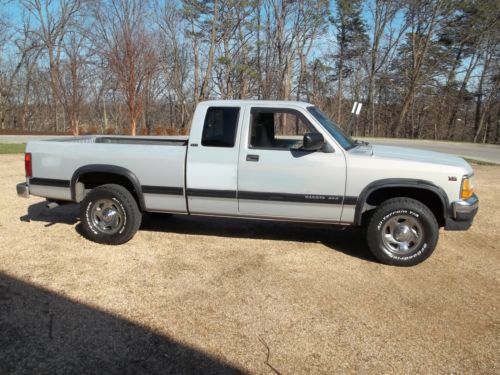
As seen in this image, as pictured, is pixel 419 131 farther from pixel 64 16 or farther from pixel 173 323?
pixel 173 323

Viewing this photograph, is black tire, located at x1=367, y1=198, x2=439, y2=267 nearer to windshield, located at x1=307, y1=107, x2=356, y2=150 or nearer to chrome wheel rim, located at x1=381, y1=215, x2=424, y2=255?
chrome wheel rim, located at x1=381, y1=215, x2=424, y2=255

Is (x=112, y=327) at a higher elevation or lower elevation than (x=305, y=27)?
lower

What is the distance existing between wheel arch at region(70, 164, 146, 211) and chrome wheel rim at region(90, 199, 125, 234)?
0.91ft

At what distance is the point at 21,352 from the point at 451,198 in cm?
420

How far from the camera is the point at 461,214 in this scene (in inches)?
162

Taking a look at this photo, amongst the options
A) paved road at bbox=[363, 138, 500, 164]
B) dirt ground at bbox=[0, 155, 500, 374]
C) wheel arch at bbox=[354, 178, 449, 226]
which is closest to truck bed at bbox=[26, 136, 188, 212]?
dirt ground at bbox=[0, 155, 500, 374]

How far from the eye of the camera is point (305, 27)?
36.4m

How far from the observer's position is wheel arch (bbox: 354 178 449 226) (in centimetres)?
415

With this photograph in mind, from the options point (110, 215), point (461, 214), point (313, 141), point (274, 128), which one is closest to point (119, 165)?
point (110, 215)

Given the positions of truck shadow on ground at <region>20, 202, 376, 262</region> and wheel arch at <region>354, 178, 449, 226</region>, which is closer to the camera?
wheel arch at <region>354, 178, 449, 226</region>

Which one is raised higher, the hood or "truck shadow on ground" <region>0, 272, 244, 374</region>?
the hood

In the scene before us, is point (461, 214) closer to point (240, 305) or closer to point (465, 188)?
point (465, 188)

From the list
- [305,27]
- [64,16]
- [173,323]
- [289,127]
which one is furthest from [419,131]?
[173,323]

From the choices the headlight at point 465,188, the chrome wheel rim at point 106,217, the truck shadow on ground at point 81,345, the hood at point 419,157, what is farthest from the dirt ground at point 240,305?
the hood at point 419,157
